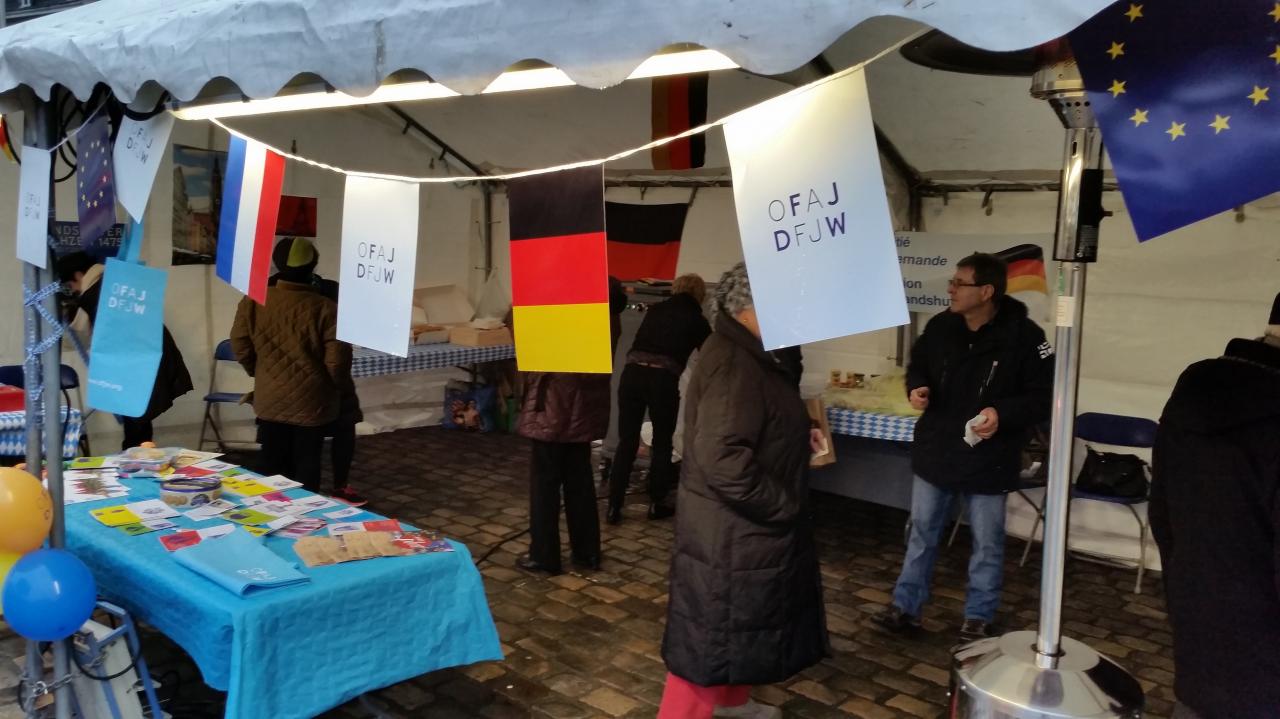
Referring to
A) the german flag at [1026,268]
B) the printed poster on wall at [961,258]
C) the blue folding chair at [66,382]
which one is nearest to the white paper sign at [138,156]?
the blue folding chair at [66,382]

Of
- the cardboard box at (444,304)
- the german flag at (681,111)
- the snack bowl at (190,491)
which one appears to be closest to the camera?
the snack bowl at (190,491)

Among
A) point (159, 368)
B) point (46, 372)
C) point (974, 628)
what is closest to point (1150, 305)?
point (974, 628)

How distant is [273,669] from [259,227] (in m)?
1.31

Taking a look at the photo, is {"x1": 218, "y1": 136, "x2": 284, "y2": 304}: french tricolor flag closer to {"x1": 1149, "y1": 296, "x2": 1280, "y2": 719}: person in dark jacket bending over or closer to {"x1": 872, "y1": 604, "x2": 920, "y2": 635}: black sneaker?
{"x1": 1149, "y1": 296, "x2": 1280, "y2": 719}: person in dark jacket bending over

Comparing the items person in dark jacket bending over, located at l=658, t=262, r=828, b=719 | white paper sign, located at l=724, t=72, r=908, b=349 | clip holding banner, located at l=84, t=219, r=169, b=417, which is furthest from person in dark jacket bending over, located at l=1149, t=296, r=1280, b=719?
clip holding banner, located at l=84, t=219, r=169, b=417

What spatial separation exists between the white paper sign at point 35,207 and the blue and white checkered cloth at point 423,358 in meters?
4.18

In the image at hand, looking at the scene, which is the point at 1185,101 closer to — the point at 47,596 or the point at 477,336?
the point at 47,596

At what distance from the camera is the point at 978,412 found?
405cm

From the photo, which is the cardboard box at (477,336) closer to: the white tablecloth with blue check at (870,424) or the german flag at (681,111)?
the german flag at (681,111)

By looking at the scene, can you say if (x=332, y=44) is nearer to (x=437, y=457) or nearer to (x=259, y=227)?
(x=259, y=227)

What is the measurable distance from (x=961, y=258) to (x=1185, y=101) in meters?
4.39

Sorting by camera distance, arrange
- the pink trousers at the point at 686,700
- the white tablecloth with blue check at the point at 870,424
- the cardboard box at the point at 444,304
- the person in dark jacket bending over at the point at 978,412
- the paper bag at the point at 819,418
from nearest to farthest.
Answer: the pink trousers at the point at 686,700
the person in dark jacket bending over at the point at 978,412
the paper bag at the point at 819,418
the white tablecloth with blue check at the point at 870,424
the cardboard box at the point at 444,304

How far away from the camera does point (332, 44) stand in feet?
7.72

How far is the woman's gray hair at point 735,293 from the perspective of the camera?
9.82ft
